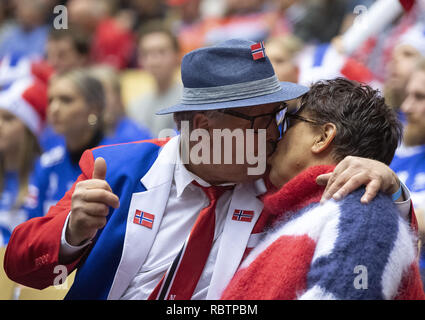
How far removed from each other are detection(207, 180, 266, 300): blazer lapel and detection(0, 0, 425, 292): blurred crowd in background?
0.96 metres

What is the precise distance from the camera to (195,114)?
231cm

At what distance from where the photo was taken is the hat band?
2148mm

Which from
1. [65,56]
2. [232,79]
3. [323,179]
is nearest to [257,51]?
[232,79]

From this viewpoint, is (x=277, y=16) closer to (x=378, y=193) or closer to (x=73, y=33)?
(x=73, y=33)

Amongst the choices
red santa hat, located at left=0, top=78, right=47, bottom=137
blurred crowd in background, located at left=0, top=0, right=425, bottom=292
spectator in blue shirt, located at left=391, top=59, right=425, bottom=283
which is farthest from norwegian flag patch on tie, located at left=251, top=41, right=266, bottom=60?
red santa hat, located at left=0, top=78, right=47, bottom=137

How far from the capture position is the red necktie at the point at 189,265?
7.14 ft

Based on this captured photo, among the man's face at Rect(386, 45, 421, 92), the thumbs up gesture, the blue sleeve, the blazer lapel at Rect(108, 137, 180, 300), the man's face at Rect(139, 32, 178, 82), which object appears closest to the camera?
the thumbs up gesture

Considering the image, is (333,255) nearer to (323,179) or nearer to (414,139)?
(323,179)

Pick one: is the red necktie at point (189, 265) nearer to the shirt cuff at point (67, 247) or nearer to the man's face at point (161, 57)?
the shirt cuff at point (67, 247)

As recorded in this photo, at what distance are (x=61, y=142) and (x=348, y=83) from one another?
10.2 ft

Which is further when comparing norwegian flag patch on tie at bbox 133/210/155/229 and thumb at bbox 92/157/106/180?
norwegian flag patch on tie at bbox 133/210/155/229

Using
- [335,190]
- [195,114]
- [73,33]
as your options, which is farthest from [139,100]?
[335,190]

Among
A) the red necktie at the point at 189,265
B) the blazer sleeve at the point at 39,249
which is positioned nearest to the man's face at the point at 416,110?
the red necktie at the point at 189,265

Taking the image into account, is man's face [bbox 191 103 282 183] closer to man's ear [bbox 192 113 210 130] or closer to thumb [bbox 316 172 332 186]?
man's ear [bbox 192 113 210 130]
